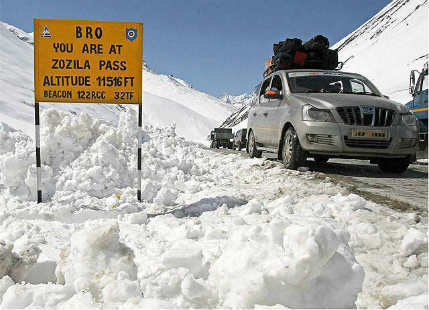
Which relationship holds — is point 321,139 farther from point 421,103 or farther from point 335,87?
point 421,103

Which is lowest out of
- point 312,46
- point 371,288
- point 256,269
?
point 371,288

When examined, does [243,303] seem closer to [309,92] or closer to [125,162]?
[125,162]

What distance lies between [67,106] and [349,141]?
26.3 m

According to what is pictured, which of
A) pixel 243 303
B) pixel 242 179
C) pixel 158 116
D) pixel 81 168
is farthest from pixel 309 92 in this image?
pixel 158 116

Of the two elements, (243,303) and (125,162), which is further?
(125,162)

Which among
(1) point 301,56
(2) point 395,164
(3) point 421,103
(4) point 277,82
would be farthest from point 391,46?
(2) point 395,164

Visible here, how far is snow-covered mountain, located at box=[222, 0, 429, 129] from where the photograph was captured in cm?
5017

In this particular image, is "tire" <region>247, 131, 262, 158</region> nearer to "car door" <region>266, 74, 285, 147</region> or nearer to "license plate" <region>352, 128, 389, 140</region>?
"car door" <region>266, 74, 285, 147</region>

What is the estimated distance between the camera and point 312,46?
35.7ft

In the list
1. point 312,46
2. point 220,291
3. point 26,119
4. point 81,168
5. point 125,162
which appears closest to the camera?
point 220,291

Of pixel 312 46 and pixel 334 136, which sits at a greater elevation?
pixel 312 46

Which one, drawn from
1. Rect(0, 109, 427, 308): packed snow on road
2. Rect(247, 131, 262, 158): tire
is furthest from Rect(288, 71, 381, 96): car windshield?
Rect(0, 109, 427, 308): packed snow on road

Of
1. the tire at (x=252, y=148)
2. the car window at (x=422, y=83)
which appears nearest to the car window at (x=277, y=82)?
the tire at (x=252, y=148)

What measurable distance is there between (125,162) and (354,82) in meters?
4.81
